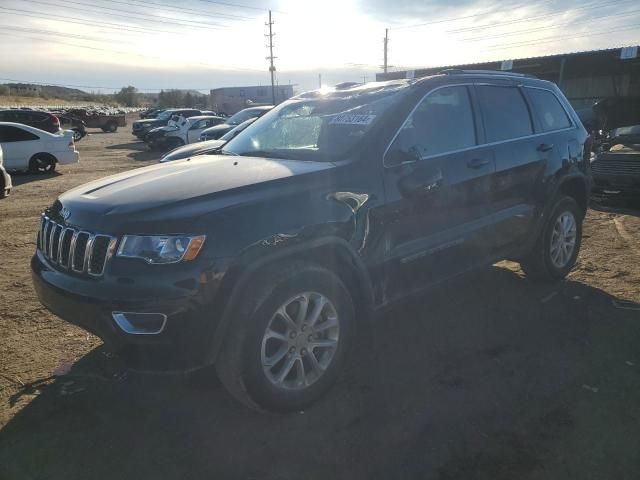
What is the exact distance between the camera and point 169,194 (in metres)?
2.83

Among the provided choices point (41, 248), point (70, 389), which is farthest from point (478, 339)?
point (41, 248)

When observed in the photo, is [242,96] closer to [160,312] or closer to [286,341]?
[286,341]

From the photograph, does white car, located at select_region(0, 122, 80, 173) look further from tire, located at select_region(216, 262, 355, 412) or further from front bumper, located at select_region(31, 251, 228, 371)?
tire, located at select_region(216, 262, 355, 412)

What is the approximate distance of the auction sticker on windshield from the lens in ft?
11.4

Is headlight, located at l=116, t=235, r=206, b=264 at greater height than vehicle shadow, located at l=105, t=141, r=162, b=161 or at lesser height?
greater

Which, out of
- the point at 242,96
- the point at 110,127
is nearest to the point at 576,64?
the point at 110,127

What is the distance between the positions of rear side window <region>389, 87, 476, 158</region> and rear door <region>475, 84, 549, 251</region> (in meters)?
0.24

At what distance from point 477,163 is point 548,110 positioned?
1.57m

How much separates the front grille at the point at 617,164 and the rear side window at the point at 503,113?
5.02 m

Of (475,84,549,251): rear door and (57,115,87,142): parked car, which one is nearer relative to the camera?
(475,84,549,251): rear door

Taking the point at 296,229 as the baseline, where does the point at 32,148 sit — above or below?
below

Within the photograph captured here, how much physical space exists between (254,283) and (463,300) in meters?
2.60

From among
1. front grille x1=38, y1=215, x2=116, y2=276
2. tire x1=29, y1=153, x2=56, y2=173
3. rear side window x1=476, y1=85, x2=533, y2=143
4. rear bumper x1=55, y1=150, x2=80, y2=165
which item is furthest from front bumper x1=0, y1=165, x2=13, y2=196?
rear side window x1=476, y1=85, x2=533, y2=143

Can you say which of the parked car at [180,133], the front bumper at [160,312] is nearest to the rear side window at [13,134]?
the parked car at [180,133]
